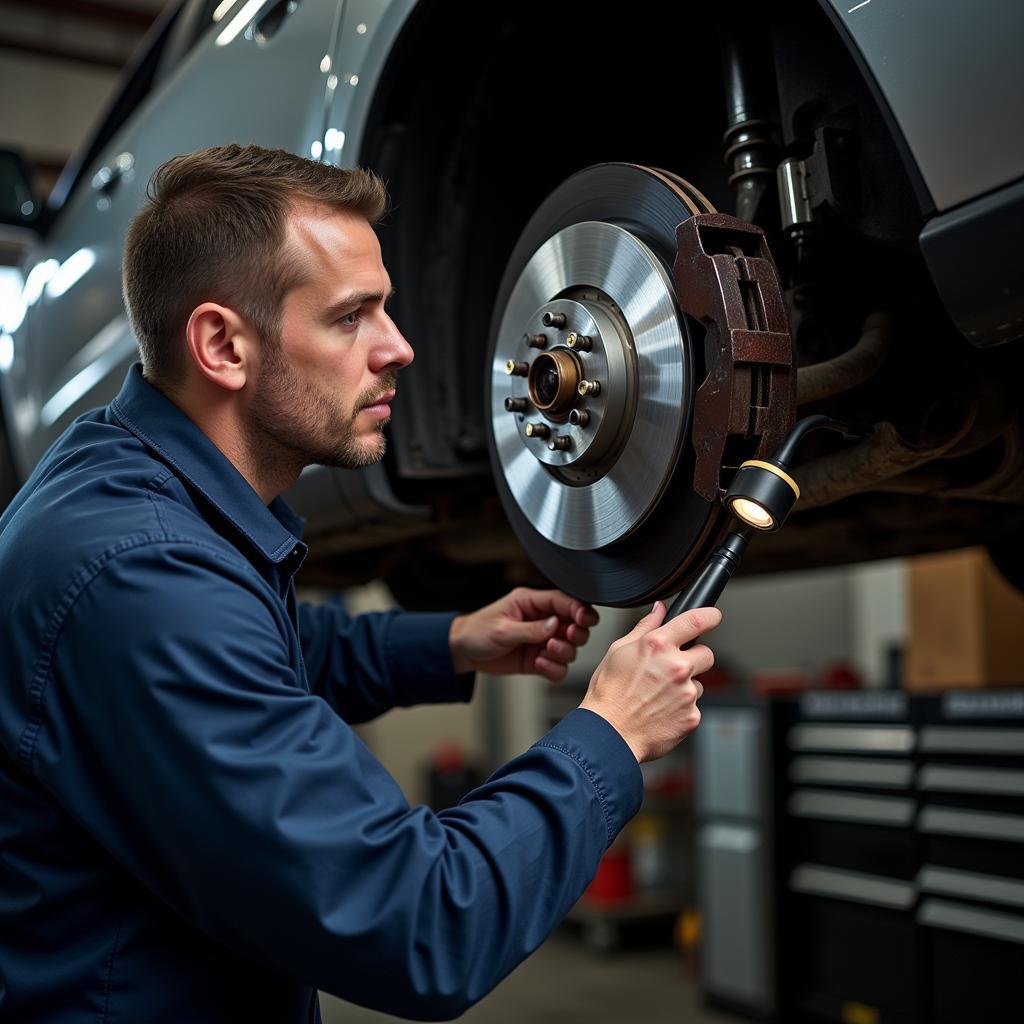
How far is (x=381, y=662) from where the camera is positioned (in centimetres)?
109

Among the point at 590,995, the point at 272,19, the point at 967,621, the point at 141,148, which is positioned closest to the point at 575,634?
the point at 272,19

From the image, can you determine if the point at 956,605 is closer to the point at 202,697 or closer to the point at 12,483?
the point at 12,483

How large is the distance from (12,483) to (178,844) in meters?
1.61

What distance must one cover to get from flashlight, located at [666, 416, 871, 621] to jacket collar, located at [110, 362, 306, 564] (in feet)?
0.95

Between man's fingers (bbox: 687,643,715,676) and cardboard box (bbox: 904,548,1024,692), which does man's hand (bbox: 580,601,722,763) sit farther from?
cardboard box (bbox: 904,548,1024,692)

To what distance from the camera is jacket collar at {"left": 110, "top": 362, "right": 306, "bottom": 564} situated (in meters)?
0.76

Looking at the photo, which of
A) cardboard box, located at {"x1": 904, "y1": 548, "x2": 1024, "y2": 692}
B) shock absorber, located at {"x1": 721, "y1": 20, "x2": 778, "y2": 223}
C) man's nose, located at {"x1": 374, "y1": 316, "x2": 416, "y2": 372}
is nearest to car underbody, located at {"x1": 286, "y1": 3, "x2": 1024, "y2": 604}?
shock absorber, located at {"x1": 721, "y1": 20, "x2": 778, "y2": 223}

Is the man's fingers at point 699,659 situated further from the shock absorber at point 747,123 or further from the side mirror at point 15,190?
the side mirror at point 15,190

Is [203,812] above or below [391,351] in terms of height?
below

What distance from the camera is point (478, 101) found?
105 cm

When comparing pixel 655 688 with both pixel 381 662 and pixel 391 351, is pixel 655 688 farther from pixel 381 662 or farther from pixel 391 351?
pixel 381 662

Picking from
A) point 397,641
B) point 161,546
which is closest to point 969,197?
point 161,546

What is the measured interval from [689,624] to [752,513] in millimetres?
84

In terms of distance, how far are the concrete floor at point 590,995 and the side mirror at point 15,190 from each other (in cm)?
198
